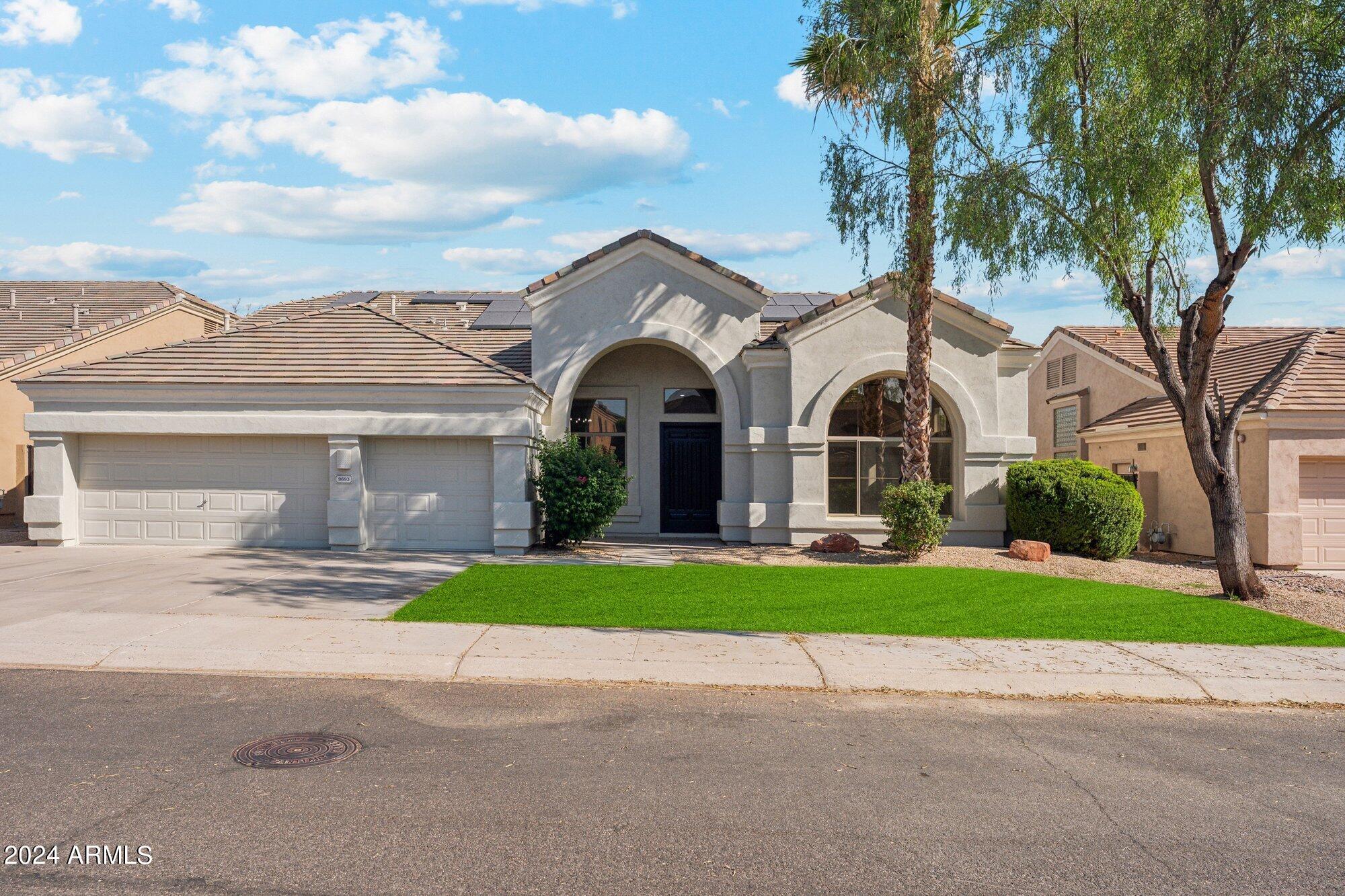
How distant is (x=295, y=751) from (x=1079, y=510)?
14.6 m

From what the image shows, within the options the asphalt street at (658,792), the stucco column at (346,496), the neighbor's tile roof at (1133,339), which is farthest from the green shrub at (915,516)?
the stucco column at (346,496)

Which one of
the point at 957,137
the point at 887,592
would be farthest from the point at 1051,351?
the point at 887,592

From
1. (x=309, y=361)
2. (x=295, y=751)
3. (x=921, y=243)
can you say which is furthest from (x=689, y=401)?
(x=295, y=751)

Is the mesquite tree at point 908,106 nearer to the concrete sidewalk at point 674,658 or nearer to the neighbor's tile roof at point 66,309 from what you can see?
the concrete sidewalk at point 674,658

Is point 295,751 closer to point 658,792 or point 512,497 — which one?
point 658,792

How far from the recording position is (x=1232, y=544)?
12.8 metres

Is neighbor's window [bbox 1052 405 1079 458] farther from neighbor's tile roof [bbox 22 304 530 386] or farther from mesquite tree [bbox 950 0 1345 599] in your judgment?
neighbor's tile roof [bbox 22 304 530 386]

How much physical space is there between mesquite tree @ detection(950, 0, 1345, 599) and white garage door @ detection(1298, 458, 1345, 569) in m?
5.15

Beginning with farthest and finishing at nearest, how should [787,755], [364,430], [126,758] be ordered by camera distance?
[364,430] < [787,755] < [126,758]

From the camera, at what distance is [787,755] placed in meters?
6.23

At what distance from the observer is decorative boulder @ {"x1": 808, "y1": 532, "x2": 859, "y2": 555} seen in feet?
56.7

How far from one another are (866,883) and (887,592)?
8636 mm

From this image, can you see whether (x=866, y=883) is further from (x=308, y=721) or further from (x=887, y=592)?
(x=887, y=592)

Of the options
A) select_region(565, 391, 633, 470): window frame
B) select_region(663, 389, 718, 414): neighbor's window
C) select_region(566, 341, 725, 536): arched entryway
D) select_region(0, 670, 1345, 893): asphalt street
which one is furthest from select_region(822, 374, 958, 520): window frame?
select_region(0, 670, 1345, 893): asphalt street
